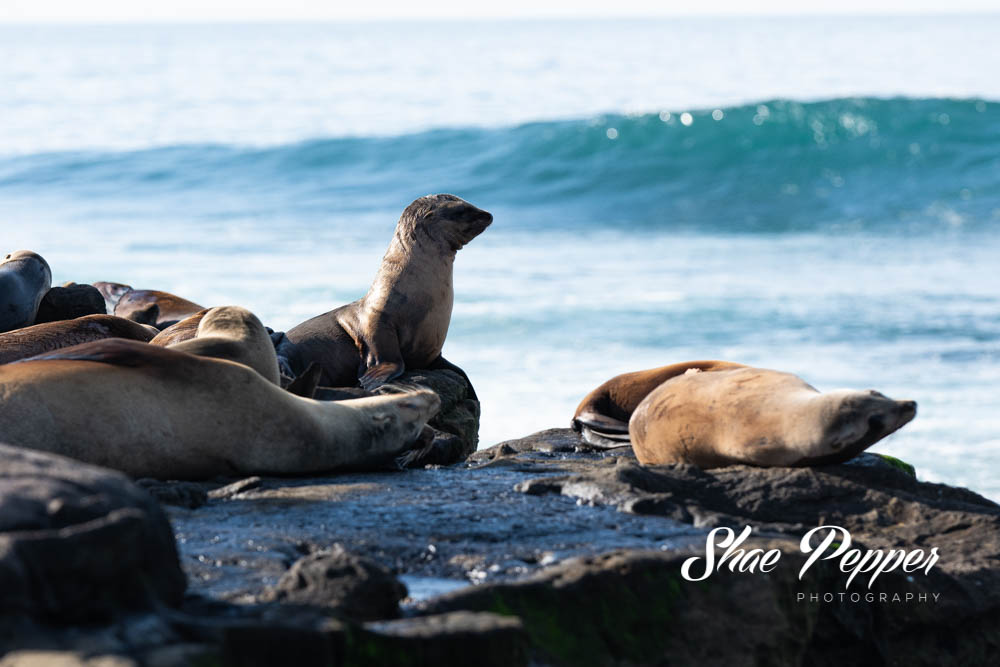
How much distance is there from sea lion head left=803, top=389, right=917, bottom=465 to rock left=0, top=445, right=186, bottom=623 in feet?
8.60

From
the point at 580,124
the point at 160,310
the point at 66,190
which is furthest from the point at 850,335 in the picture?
the point at 66,190

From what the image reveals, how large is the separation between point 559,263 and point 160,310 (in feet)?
39.4

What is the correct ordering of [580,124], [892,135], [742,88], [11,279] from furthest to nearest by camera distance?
1. [742,88]
2. [580,124]
3. [892,135]
4. [11,279]

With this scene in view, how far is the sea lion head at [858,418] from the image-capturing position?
15.0ft

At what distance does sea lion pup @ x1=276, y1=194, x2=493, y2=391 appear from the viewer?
294 inches

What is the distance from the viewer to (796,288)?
1773 cm

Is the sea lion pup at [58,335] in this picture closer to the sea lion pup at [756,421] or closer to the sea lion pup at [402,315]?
the sea lion pup at [402,315]

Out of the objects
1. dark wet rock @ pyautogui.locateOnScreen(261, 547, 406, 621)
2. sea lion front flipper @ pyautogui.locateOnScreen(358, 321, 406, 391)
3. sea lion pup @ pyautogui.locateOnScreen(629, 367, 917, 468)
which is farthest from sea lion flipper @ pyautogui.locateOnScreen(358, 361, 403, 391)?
dark wet rock @ pyautogui.locateOnScreen(261, 547, 406, 621)

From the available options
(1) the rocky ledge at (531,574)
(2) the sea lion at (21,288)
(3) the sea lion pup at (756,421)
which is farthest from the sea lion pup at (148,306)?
(3) the sea lion pup at (756,421)

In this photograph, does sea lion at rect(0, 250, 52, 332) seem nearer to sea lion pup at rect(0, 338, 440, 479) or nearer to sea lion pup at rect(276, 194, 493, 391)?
sea lion pup at rect(276, 194, 493, 391)

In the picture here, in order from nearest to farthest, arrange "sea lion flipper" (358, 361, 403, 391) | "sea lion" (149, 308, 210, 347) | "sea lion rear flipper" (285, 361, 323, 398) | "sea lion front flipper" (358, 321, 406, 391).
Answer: "sea lion rear flipper" (285, 361, 323, 398), "sea lion" (149, 308, 210, 347), "sea lion flipper" (358, 361, 403, 391), "sea lion front flipper" (358, 321, 406, 391)

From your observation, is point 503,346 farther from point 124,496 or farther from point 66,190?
point 66,190

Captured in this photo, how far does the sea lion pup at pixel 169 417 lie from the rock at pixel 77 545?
1.54 meters

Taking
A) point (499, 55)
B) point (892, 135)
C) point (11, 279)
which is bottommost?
point (11, 279)
